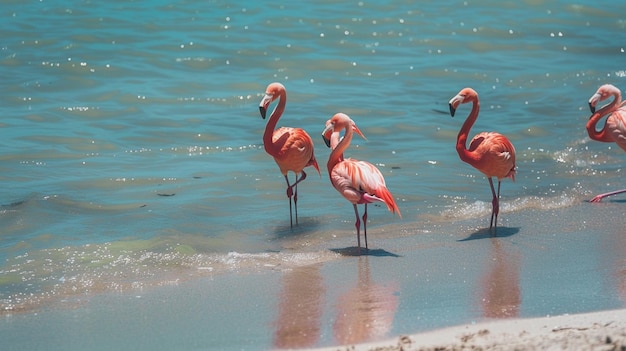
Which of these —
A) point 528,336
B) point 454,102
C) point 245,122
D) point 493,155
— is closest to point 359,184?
point 454,102

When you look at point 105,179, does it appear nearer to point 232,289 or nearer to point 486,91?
point 232,289

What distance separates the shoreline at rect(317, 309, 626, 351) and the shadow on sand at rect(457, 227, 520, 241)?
7.65ft

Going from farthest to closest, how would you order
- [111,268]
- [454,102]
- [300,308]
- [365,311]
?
1. [454,102]
2. [111,268]
3. [300,308]
4. [365,311]

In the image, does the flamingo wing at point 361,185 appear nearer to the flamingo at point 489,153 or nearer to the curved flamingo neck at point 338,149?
the curved flamingo neck at point 338,149

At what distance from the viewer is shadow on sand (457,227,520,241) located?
7.72 m

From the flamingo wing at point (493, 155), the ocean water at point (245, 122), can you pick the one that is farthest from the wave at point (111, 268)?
the flamingo wing at point (493, 155)

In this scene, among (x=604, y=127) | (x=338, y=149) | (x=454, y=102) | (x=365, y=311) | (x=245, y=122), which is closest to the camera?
(x=365, y=311)

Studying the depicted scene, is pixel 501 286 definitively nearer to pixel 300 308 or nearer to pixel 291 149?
pixel 300 308

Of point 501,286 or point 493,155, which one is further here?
point 493,155

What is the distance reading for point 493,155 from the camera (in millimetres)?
8086

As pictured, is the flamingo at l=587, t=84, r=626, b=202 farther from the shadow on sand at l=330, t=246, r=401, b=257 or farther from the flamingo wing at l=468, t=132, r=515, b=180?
the shadow on sand at l=330, t=246, r=401, b=257

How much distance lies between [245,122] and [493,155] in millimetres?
4882

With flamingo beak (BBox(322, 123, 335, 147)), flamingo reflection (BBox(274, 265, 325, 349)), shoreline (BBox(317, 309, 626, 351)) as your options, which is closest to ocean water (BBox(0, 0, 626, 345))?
flamingo reflection (BBox(274, 265, 325, 349))

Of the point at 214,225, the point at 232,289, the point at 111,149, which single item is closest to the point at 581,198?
the point at 214,225
